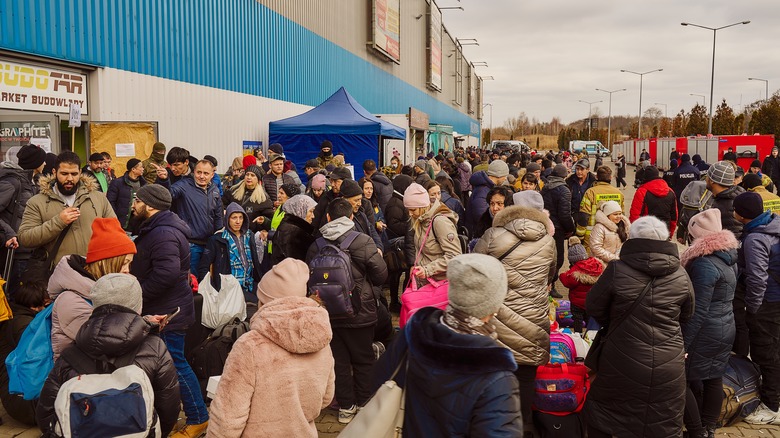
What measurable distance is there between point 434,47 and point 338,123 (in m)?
34.8

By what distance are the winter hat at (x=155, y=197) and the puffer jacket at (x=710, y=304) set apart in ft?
13.2

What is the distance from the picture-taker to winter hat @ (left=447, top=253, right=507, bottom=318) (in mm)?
2688

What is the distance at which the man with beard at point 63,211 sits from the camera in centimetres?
552

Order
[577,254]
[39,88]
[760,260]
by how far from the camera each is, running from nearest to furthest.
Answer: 1. [760,260]
2. [577,254]
3. [39,88]

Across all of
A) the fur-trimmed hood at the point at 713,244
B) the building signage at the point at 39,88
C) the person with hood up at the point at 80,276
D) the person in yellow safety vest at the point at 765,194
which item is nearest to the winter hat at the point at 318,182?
the person with hood up at the point at 80,276

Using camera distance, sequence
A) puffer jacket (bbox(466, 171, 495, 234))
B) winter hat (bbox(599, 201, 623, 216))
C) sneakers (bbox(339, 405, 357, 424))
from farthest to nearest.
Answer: puffer jacket (bbox(466, 171, 495, 234)) < winter hat (bbox(599, 201, 623, 216)) < sneakers (bbox(339, 405, 357, 424))

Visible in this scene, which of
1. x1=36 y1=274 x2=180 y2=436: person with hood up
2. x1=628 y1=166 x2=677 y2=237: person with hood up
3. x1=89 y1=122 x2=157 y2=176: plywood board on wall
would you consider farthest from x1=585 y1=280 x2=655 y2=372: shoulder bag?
x1=89 y1=122 x2=157 y2=176: plywood board on wall

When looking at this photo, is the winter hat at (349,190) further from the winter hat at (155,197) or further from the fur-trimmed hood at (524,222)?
the fur-trimmed hood at (524,222)

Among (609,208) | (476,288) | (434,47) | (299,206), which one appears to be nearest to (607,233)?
(609,208)

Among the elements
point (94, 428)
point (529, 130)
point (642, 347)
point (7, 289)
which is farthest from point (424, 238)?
point (529, 130)

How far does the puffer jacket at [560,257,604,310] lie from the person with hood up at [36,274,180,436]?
4.38 m

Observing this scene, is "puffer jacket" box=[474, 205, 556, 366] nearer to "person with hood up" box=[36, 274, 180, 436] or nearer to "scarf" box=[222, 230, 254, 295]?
"person with hood up" box=[36, 274, 180, 436]

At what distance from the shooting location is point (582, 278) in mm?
6598

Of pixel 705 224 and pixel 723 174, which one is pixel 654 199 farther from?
pixel 705 224
